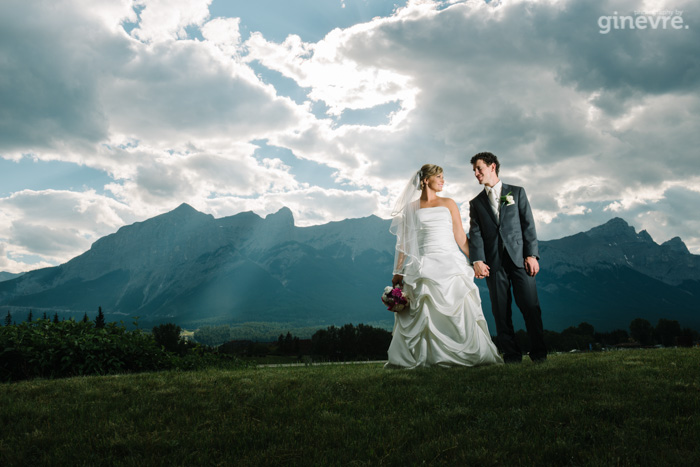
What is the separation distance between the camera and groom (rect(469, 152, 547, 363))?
920 centimetres

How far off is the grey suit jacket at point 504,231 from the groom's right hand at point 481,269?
172 millimetres

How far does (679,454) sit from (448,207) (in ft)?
22.6

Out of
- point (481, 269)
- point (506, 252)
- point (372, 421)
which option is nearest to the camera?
point (372, 421)

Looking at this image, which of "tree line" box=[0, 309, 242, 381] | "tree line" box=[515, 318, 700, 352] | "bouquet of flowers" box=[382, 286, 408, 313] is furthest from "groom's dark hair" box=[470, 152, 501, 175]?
"tree line" box=[515, 318, 700, 352]

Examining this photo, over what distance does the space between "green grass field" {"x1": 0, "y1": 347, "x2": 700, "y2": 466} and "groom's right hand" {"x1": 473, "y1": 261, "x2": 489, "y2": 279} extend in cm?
269

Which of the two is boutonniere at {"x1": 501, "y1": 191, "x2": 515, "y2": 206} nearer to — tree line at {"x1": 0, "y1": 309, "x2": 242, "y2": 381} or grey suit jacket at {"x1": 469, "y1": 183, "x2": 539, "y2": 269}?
grey suit jacket at {"x1": 469, "y1": 183, "x2": 539, "y2": 269}

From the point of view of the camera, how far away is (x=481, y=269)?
916 cm

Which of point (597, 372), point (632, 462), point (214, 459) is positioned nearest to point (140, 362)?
point (214, 459)

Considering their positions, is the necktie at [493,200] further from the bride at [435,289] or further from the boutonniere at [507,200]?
the bride at [435,289]

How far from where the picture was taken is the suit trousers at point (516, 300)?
9.16 m

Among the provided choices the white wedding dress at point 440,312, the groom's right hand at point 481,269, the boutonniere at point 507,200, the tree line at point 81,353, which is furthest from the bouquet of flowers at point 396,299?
the tree line at point 81,353

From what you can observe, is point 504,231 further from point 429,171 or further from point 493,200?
point 429,171

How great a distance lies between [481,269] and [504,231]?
3.14 feet

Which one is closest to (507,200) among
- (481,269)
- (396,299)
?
(481,269)
